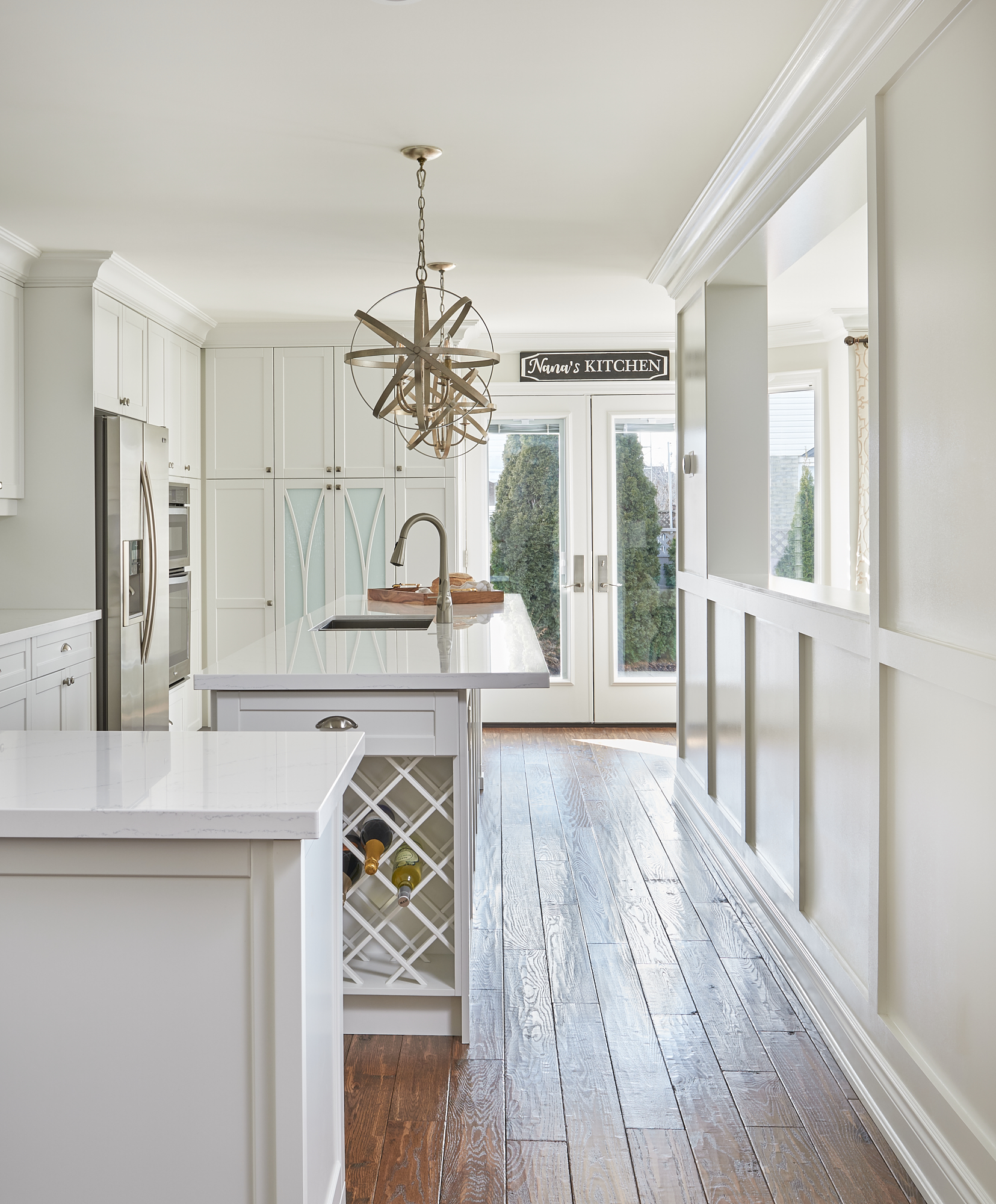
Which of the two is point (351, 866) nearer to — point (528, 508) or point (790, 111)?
point (790, 111)

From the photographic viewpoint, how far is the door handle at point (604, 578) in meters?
6.40

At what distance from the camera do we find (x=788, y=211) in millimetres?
2885

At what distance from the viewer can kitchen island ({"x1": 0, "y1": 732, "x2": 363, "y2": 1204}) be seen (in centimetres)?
126

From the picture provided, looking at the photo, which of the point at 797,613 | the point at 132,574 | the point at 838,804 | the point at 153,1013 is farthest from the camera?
the point at 132,574

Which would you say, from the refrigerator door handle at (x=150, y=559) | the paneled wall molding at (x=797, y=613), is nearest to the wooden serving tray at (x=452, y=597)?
the paneled wall molding at (x=797, y=613)

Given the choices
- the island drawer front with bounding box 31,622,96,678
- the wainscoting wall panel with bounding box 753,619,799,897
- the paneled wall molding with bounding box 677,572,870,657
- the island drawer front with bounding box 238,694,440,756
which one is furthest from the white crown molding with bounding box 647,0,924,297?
the island drawer front with bounding box 31,622,96,678

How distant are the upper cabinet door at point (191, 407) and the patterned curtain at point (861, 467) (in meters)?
3.75

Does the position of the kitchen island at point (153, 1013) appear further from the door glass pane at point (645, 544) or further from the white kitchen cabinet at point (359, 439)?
the door glass pane at point (645, 544)

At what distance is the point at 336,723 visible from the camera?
→ 7.84 ft

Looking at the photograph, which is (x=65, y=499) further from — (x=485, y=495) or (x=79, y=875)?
(x=79, y=875)

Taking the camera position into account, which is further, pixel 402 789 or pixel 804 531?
pixel 804 531

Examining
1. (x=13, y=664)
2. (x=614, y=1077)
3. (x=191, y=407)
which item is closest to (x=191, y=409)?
(x=191, y=407)

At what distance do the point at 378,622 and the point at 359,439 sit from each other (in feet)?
6.95

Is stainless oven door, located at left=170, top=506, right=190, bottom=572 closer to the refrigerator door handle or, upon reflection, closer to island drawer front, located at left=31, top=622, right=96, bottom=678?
the refrigerator door handle
